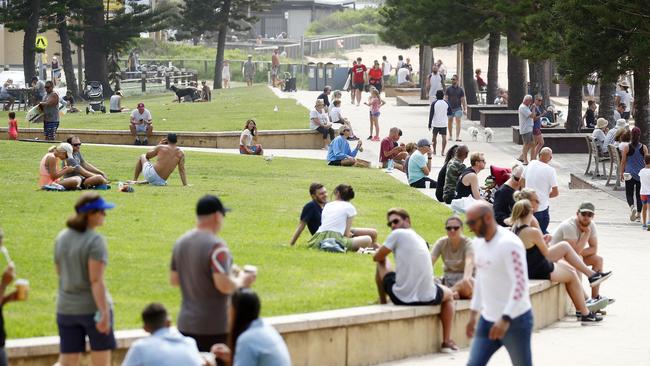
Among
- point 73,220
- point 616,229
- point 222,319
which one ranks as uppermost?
point 73,220

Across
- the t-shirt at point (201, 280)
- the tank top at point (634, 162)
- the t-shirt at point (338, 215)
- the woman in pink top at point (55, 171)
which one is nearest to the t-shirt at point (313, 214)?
the t-shirt at point (338, 215)

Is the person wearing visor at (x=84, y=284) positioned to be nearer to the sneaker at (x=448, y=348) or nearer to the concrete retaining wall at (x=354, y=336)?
the concrete retaining wall at (x=354, y=336)

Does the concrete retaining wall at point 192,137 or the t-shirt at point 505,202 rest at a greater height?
the t-shirt at point 505,202

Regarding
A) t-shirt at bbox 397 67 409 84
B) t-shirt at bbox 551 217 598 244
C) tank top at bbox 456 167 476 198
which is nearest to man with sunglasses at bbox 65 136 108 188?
tank top at bbox 456 167 476 198

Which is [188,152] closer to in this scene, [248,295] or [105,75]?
[248,295]

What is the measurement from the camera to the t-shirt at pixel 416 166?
967 inches

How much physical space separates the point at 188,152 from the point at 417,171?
322 inches

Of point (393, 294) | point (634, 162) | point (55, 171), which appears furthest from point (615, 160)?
point (393, 294)

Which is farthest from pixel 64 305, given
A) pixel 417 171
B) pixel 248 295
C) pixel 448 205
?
pixel 417 171

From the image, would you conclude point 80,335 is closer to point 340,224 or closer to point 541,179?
point 340,224

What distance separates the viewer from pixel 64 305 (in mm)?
9219

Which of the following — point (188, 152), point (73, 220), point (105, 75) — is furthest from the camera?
point (105, 75)

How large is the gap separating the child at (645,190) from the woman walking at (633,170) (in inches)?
21.7

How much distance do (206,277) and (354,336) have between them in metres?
3.21
